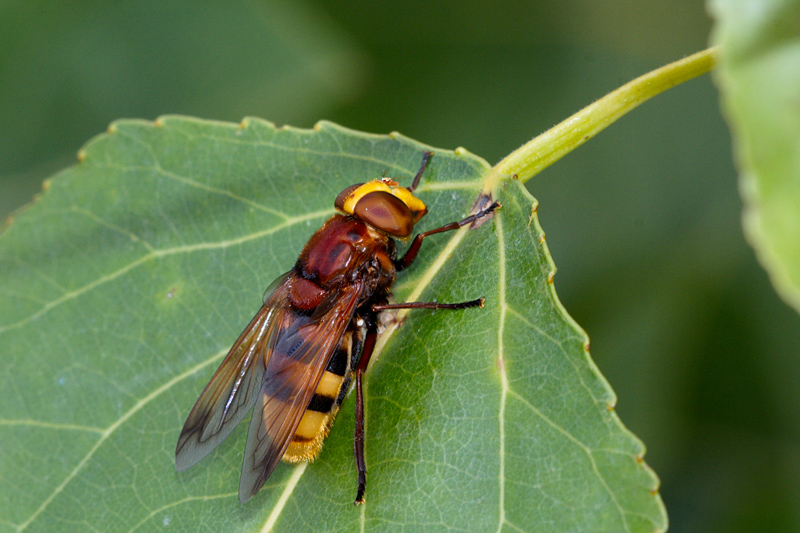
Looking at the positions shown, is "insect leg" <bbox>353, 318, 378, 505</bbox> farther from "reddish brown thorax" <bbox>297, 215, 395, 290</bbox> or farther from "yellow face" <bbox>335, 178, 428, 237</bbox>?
"yellow face" <bbox>335, 178, 428, 237</bbox>

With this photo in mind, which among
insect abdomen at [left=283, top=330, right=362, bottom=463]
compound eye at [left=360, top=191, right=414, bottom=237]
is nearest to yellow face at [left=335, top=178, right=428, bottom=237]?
compound eye at [left=360, top=191, right=414, bottom=237]

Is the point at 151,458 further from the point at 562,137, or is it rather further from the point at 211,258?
the point at 562,137

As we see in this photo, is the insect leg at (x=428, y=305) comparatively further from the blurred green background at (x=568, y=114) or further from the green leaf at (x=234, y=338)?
the blurred green background at (x=568, y=114)

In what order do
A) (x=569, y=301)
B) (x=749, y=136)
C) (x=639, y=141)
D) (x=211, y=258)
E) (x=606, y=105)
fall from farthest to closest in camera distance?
(x=639, y=141) < (x=569, y=301) < (x=211, y=258) < (x=606, y=105) < (x=749, y=136)

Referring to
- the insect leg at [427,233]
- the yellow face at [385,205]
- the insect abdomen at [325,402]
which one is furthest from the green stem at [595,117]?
the insect abdomen at [325,402]

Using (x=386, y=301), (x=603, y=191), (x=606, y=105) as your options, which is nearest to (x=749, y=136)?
(x=606, y=105)

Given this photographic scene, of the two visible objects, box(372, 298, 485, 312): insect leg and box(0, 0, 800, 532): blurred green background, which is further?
box(0, 0, 800, 532): blurred green background

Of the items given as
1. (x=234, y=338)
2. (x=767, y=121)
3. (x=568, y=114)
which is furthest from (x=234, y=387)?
(x=568, y=114)
